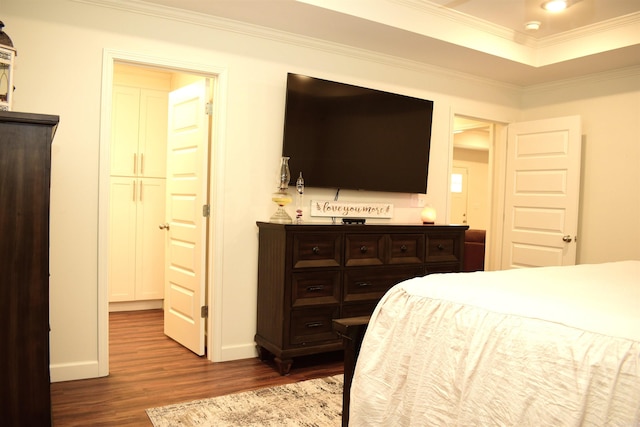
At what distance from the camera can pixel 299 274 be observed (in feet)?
11.0

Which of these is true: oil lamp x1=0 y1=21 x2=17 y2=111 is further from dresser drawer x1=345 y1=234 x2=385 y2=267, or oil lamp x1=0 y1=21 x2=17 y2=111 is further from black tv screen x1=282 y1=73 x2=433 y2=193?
dresser drawer x1=345 y1=234 x2=385 y2=267

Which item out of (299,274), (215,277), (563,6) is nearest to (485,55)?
(563,6)

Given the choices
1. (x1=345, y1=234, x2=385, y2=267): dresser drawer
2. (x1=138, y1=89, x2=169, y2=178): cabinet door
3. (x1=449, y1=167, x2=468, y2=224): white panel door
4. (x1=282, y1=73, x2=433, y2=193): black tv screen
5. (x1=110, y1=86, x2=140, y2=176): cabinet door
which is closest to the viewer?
(x1=345, y1=234, x2=385, y2=267): dresser drawer

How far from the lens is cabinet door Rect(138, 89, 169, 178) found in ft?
16.9

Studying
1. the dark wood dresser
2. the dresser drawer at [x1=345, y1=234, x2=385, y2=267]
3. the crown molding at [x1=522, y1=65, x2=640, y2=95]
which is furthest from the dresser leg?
the crown molding at [x1=522, y1=65, x2=640, y2=95]

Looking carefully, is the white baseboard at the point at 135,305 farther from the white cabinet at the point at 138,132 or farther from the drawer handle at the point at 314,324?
the drawer handle at the point at 314,324

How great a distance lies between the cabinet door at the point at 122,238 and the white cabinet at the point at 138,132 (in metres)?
0.17

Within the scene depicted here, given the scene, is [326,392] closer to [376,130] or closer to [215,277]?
[215,277]

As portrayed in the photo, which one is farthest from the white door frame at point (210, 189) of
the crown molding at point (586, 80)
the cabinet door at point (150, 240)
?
the crown molding at point (586, 80)

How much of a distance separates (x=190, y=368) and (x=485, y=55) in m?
3.38

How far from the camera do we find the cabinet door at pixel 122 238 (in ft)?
16.6

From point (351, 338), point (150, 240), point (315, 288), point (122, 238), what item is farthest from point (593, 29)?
point (122, 238)

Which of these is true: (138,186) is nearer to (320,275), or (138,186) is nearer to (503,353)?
(320,275)

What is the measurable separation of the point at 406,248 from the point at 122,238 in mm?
2973
